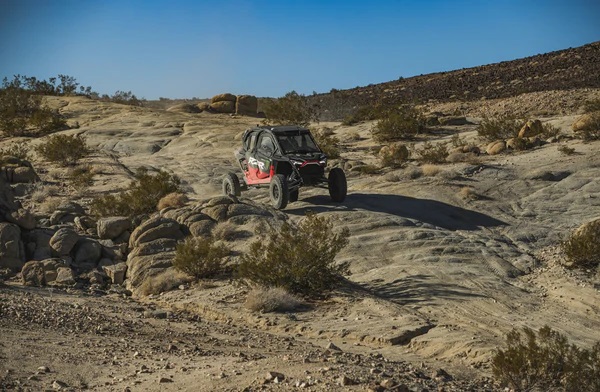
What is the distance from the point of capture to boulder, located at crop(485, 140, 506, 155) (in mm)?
27438

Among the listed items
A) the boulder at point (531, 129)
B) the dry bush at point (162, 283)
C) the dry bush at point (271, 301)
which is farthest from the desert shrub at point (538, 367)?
the boulder at point (531, 129)

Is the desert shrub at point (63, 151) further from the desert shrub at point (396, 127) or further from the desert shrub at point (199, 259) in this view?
the desert shrub at point (199, 259)

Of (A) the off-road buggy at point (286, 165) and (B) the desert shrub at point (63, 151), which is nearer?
(A) the off-road buggy at point (286, 165)

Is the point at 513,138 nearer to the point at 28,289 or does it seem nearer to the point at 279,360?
the point at 28,289

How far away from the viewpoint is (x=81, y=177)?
25859 millimetres

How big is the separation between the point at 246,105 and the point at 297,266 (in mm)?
33566

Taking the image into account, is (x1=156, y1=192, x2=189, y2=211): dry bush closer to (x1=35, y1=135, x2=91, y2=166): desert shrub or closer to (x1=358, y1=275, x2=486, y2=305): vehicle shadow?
(x1=358, y1=275, x2=486, y2=305): vehicle shadow

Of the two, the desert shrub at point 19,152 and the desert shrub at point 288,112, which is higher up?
the desert shrub at point 288,112

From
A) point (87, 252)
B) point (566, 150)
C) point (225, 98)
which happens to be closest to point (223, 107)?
point (225, 98)

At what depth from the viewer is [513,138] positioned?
1098 inches

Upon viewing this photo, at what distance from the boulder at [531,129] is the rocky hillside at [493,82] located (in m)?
16.7

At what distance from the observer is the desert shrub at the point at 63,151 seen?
29609 millimetres

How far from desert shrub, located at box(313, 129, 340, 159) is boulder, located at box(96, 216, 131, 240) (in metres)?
11.1

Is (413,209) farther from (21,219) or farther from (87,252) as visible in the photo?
(21,219)
